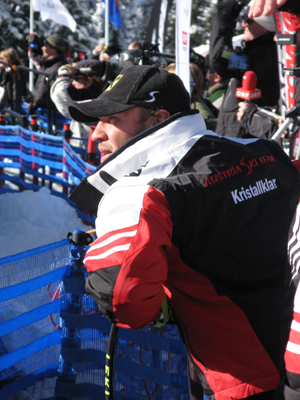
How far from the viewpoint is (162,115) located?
5.71 ft

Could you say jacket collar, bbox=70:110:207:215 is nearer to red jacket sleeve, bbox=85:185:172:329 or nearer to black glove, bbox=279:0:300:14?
red jacket sleeve, bbox=85:185:172:329

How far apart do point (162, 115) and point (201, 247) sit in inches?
23.1

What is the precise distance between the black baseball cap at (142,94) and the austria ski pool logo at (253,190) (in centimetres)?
46

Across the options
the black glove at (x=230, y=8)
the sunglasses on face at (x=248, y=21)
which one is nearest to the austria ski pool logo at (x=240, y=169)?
the sunglasses on face at (x=248, y=21)

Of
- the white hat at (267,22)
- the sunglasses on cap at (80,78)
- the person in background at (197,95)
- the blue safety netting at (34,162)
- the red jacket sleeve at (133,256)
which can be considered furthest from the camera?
the sunglasses on cap at (80,78)

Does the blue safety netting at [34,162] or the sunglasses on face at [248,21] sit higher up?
the sunglasses on face at [248,21]

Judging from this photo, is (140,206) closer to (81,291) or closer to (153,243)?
(153,243)

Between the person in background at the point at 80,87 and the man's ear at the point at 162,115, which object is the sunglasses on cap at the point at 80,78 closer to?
the person in background at the point at 80,87

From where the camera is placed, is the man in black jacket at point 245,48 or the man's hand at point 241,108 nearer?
the man's hand at point 241,108

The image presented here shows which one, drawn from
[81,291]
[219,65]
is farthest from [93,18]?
[81,291]

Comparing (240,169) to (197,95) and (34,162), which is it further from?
(34,162)

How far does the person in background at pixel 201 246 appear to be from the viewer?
1315 millimetres

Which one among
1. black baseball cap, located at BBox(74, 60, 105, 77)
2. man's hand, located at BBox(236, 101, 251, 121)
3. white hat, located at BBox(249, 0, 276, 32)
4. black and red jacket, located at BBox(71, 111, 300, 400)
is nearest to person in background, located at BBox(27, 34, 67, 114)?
black baseball cap, located at BBox(74, 60, 105, 77)

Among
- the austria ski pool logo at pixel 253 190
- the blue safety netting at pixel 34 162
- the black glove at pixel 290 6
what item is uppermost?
the black glove at pixel 290 6
